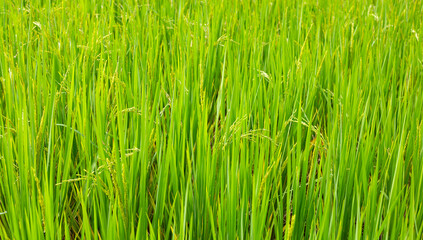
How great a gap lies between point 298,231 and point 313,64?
2.60 feet

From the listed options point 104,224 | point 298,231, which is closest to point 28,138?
point 104,224

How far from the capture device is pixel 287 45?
1.76 meters

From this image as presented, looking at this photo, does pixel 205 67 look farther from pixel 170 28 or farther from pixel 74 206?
pixel 74 206

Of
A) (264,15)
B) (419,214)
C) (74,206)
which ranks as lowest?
(74,206)

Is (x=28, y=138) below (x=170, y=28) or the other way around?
below

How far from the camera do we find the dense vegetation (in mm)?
897

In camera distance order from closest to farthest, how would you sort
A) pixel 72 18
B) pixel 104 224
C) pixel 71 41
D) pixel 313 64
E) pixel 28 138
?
1. pixel 104 224
2. pixel 28 138
3. pixel 313 64
4. pixel 71 41
5. pixel 72 18

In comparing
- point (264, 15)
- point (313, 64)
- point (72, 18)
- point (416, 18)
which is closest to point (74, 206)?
point (313, 64)

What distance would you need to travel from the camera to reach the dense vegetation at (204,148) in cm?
90

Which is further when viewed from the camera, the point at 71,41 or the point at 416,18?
the point at 416,18

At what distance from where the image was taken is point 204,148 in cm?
104

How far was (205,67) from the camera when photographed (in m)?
1.68

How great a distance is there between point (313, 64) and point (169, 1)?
3.84 ft

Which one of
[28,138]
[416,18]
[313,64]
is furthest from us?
[416,18]
